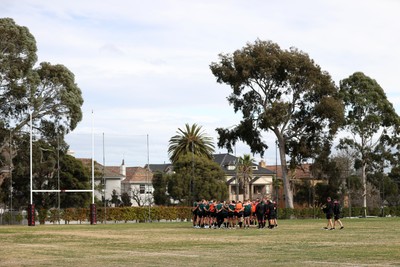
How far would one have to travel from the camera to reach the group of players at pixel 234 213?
151 ft

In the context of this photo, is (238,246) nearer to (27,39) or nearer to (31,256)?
(31,256)

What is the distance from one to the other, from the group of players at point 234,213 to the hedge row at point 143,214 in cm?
1603

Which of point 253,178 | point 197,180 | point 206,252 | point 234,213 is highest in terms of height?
point 253,178

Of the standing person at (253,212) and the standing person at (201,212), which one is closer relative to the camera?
the standing person at (253,212)

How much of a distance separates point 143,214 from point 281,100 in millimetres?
16309

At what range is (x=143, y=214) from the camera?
219ft

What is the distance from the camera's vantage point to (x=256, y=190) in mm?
A: 129000

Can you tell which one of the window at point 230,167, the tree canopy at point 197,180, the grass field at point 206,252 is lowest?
the grass field at point 206,252

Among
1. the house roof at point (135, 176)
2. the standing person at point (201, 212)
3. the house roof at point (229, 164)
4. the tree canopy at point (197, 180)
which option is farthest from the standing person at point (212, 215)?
the house roof at point (229, 164)

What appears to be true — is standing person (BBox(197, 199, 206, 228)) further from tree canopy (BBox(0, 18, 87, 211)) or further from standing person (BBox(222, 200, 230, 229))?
tree canopy (BBox(0, 18, 87, 211))

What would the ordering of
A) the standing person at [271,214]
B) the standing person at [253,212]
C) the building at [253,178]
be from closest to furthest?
1. the standing person at [271,214]
2. the standing person at [253,212]
3. the building at [253,178]

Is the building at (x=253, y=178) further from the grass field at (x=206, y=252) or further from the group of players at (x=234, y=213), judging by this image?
the grass field at (x=206, y=252)

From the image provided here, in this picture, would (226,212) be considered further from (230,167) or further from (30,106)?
(230,167)

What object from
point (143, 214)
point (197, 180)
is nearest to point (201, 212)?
point (143, 214)
